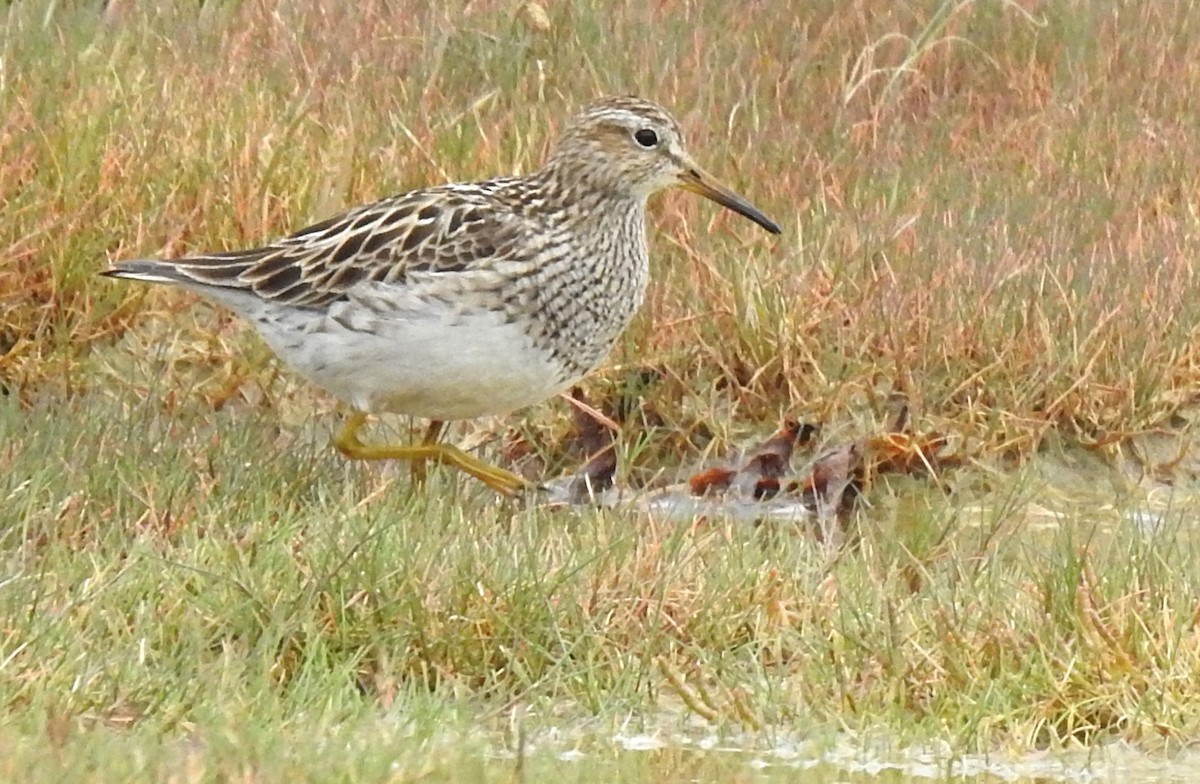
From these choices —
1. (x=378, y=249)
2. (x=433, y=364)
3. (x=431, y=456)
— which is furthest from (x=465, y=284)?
(x=431, y=456)

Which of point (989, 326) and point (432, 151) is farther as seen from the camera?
point (432, 151)

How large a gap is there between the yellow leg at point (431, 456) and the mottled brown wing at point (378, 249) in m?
0.43

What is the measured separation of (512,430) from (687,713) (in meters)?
2.69

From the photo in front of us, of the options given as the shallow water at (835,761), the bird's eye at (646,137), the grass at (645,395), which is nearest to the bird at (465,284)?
the bird's eye at (646,137)

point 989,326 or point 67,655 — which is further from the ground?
point 67,655

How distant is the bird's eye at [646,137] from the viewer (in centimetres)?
736

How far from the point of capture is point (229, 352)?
8086mm

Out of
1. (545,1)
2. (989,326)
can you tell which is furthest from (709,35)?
(989,326)

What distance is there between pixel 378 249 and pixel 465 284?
383 millimetres

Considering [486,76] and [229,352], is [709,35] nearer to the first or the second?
[486,76]

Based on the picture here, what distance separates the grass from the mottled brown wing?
0.46 m

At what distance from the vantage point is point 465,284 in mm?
6648

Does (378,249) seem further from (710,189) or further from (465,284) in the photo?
(710,189)

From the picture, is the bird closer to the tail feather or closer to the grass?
the tail feather
